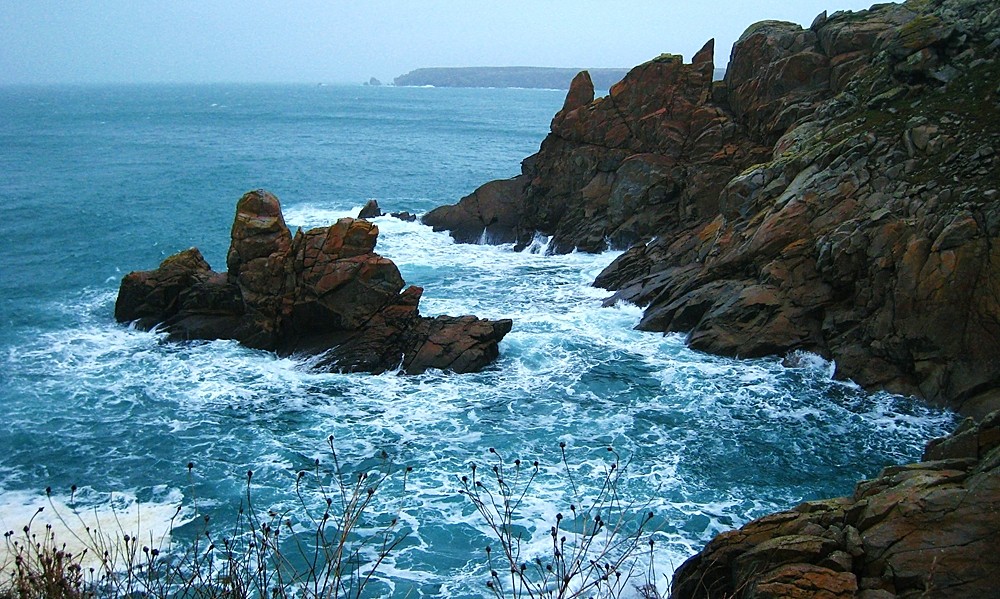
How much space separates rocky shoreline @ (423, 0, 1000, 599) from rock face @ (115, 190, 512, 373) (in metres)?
→ 9.33

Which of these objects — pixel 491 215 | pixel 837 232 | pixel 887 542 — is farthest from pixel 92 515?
pixel 491 215

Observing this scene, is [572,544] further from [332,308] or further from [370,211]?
[370,211]

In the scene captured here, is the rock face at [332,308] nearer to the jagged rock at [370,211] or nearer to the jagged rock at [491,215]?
the jagged rock at [491,215]

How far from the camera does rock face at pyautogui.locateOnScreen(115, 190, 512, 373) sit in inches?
1202

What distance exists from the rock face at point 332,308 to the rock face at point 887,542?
17.3 m

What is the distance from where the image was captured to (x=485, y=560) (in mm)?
18781

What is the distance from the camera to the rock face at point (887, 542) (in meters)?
11.8

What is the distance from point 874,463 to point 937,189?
10879 millimetres

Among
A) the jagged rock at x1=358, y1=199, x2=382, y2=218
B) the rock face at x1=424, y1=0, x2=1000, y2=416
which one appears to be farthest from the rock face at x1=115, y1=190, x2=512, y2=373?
the jagged rock at x1=358, y1=199, x2=382, y2=218

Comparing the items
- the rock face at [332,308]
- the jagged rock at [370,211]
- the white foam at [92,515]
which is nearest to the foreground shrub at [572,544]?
the white foam at [92,515]

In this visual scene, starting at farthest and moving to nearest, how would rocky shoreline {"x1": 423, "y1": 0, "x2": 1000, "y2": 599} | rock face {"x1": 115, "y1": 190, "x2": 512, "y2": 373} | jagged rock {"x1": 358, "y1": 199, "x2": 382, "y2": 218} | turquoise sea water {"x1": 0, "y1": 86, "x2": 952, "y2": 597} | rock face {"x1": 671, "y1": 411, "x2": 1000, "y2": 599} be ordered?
jagged rock {"x1": 358, "y1": 199, "x2": 382, "y2": 218}
rock face {"x1": 115, "y1": 190, "x2": 512, "y2": 373}
turquoise sea water {"x1": 0, "y1": 86, "x2": 952, "y2": 597}
rocky shoreline {"x1": 423, "y1": 0, "x2": 1000, "y2": 599}
rock face {"x1": 671, "y1": 411, "x2": 1000, "y2": 599}

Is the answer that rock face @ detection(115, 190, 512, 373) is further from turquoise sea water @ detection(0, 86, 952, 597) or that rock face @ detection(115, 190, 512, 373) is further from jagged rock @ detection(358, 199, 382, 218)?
jagged rock @ detection(358, 199, 382, 218)

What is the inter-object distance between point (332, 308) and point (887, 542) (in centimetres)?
2293

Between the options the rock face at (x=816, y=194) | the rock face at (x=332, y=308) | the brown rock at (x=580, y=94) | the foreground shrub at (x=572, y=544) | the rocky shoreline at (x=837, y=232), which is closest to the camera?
the rocky shoreline at (x=837, y=232)
